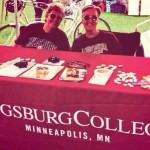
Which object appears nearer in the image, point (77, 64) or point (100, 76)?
point (100, 76)

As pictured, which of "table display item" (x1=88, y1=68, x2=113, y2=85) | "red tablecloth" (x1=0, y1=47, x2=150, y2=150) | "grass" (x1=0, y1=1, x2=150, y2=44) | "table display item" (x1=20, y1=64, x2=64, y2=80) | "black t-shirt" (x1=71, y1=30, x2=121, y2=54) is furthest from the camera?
"grass" (x1=0, y1=1, x2=150, y2=44)

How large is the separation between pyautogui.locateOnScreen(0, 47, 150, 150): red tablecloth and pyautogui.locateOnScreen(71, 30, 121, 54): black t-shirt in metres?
0.64

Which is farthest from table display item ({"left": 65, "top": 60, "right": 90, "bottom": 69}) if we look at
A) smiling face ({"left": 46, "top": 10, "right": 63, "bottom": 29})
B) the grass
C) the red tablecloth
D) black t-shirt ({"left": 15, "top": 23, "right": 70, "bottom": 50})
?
the grass

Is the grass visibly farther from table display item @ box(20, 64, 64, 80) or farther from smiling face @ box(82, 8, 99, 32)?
table display item @ box(20, 64, 64, 80)

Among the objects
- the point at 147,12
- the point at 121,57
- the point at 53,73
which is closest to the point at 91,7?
the point at 121,57

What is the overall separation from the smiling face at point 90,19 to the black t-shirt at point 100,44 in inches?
3.3

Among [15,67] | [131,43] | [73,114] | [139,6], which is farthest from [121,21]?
[73,114]

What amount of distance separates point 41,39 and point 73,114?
1.26 m

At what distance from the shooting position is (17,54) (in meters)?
2.95

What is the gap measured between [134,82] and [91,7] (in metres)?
1.19

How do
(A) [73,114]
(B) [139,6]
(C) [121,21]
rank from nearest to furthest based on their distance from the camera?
1. (A) [73,114]
2. (B) [139,6]
3. (C) [121,21]

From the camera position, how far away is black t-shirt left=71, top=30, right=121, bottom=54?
322cm

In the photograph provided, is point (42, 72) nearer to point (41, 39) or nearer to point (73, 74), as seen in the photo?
point (73, 74)

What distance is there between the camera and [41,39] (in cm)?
339
